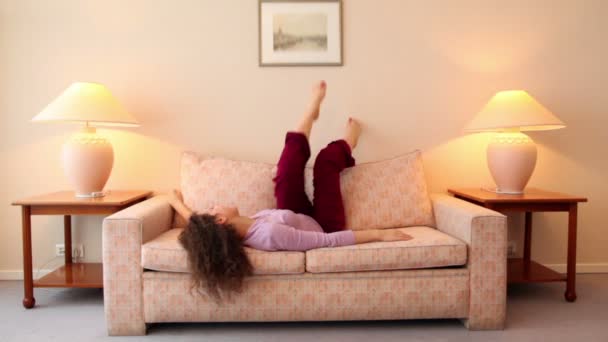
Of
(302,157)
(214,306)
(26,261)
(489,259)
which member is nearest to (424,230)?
(489,259)

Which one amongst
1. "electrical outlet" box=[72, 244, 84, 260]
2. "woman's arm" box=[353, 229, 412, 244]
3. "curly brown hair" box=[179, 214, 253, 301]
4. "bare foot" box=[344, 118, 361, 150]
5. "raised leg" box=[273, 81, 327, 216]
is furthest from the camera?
"electrical outlet" box=[72, 244, 84, 260]

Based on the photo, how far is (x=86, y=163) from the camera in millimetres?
2627

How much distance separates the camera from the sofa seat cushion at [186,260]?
6.95ft

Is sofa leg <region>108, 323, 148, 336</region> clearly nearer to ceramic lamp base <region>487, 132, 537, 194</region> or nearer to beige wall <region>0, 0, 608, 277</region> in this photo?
beige wall <region>0, 0, 608, 277</region>

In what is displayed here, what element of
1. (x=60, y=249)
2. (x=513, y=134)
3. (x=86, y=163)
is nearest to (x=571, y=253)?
(x=513, y=134)

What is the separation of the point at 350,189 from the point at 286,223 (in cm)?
57

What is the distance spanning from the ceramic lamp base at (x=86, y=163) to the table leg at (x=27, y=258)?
28cm

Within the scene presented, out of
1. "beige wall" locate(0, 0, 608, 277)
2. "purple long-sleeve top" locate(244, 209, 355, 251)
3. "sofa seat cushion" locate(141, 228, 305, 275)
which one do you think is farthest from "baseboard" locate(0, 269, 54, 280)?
"purple long-sleeve top" locate(244, 209, 355, 251)

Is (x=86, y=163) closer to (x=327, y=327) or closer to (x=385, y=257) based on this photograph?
(x=327, y=327)

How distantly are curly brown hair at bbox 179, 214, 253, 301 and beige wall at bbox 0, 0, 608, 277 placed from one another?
1070 millimetres

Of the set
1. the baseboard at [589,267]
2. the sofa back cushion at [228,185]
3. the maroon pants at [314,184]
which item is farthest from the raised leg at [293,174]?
the baseboard at [589,267]

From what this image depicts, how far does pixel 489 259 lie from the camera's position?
7.20 feet

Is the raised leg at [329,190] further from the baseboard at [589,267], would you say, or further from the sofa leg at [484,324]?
the baseboard at [589,267]

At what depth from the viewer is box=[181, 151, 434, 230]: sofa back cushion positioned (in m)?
2.68
